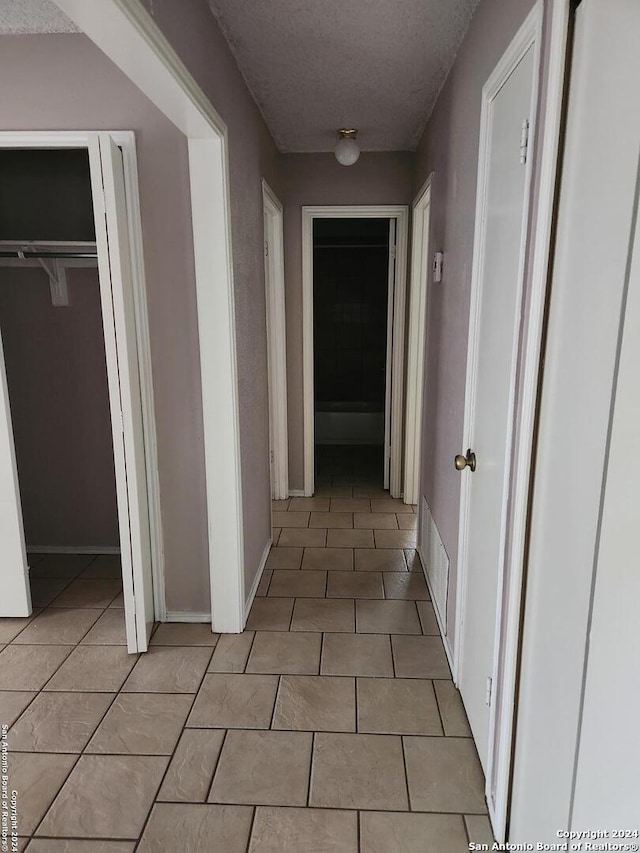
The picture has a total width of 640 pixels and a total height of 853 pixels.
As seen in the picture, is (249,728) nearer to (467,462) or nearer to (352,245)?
(467,462)

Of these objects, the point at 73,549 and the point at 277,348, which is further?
the point at 277,348

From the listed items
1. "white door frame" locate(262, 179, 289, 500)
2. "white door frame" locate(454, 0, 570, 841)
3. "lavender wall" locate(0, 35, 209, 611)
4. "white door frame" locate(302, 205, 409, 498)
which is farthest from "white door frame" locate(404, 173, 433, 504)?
"white door frame" locate(454, 0, 570, 841)

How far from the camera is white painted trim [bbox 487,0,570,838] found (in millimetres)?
1182

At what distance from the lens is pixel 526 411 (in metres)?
1.35

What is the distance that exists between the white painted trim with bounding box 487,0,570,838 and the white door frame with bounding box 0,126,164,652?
150cm

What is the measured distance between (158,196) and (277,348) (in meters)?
1.89

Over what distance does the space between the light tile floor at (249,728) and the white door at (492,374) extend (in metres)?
0.27

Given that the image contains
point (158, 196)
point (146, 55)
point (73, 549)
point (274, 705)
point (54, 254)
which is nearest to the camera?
point (146, 55)

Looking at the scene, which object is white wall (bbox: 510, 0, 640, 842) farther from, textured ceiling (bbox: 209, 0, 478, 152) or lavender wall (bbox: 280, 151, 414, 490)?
lavender wall (bbox: 280, 151, 414, 490)

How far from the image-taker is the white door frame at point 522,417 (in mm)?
1202

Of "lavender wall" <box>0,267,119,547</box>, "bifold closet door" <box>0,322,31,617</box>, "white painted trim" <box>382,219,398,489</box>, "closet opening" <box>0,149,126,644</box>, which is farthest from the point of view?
"white painted trim" <box>382,219,398,489</box>

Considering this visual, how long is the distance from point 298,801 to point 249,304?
2069mm

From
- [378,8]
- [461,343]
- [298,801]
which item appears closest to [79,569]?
[298,801]

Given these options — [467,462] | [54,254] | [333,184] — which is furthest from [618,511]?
[333,184]
